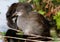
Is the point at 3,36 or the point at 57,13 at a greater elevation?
the point at 57,13

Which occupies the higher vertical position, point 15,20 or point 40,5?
point 40,5

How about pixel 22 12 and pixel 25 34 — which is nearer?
pixel 25 34

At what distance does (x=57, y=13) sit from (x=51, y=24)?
0.16 meters

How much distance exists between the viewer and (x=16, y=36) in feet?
6.33

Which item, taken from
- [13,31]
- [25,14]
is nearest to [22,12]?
[25,14]

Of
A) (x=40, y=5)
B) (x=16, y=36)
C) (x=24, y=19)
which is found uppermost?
(x=40, y=5)

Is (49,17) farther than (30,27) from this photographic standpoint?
Yes

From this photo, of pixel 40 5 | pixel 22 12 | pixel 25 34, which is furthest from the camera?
pixel 40 5

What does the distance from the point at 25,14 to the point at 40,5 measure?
368 mm

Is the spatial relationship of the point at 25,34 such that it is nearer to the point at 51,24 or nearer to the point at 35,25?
the point at 35,25

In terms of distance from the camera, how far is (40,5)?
237 centimetres

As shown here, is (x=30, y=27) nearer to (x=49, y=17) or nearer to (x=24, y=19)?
(x=24, y=19)

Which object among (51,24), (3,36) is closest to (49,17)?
(51,24)

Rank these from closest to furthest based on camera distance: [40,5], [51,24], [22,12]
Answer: [51,24] → [22,12] → [40,5]
